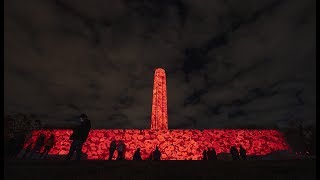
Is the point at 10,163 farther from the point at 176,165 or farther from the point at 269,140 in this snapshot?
the point at 269,140

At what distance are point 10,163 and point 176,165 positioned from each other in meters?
3.38

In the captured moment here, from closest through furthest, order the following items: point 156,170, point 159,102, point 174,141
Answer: point 156,170 → point 174,141 → point 159,102

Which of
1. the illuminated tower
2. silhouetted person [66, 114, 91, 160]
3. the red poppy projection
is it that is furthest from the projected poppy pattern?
silhouetted person [66, 114, 91, 160]

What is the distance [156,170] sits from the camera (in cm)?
505

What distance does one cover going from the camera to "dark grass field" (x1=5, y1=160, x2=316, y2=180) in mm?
4699

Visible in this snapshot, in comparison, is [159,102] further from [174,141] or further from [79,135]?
[79,135]

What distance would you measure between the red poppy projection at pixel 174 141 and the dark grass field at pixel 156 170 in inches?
540

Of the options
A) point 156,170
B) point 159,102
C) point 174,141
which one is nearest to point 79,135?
point 156,170

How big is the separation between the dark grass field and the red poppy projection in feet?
45.0

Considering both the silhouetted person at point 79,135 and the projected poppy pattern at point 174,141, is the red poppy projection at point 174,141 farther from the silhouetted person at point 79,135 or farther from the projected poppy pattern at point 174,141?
the silhouetted person at point 79,135

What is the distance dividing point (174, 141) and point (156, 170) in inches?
571

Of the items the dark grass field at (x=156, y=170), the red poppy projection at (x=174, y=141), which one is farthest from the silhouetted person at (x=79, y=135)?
the red poppy projection at (x=174, y=141)

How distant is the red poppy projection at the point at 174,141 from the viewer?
18.7 metres

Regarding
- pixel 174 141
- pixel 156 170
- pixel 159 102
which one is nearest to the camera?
pixel 156 170
